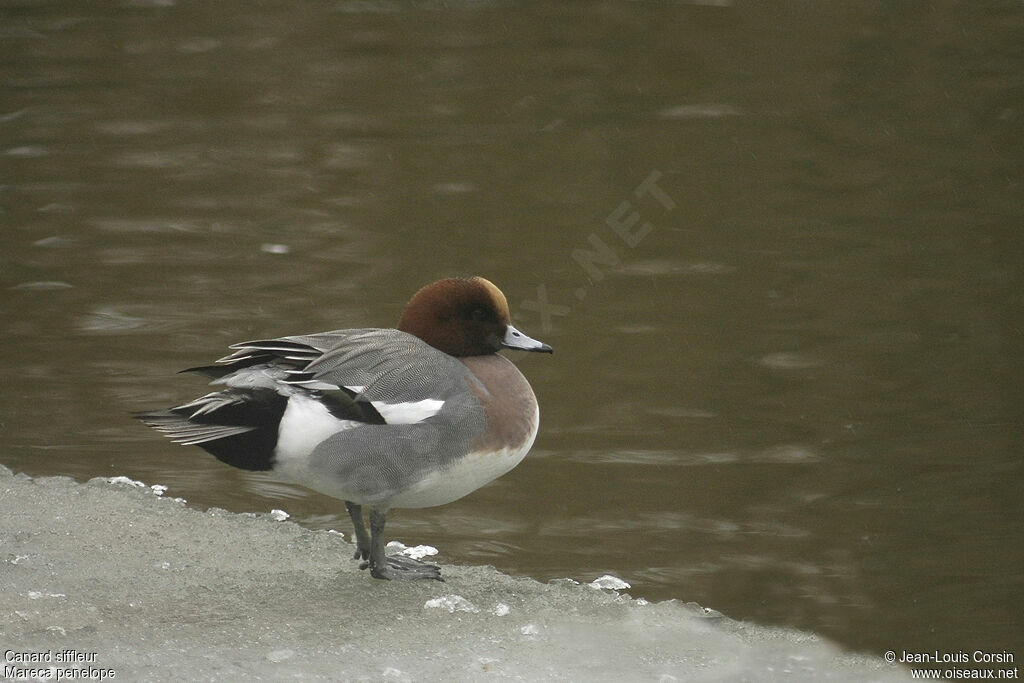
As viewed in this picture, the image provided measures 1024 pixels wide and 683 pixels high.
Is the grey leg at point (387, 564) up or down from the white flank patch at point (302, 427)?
down

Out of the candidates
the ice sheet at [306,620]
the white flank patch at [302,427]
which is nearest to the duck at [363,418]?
the white flank patch at [302,427]

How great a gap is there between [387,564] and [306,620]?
0.38 m

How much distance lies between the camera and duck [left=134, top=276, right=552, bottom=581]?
11.9 feet

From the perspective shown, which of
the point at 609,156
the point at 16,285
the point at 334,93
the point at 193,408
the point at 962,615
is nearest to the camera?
the point at 193,408

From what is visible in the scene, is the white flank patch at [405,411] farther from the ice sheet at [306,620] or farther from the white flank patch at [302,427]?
the ice sheet at [306,620]

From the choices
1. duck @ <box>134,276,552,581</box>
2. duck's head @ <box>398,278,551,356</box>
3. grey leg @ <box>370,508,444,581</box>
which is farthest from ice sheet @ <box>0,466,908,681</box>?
duck's head @ <box>398,278,551,356</box>

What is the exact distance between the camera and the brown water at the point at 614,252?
4855 mm

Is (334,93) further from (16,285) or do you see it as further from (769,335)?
(769,335)

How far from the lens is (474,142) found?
895 centimetres

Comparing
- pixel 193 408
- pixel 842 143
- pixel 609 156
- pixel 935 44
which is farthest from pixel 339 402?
pixel 935 44

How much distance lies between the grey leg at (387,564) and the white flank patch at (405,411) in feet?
0.91

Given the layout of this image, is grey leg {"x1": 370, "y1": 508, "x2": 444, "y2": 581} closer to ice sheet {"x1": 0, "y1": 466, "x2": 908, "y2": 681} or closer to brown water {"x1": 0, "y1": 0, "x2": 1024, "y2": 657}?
ice sheet {"x1": 0, "y1": 466, "x2": 908, "y2": 681}

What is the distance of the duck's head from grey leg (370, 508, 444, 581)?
1.67ft

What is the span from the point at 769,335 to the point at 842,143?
9.76ft
